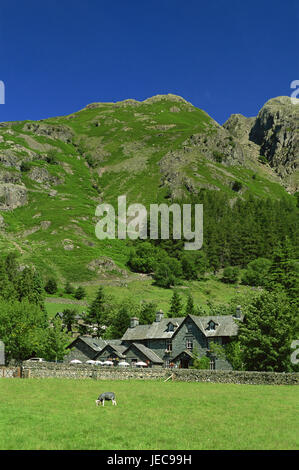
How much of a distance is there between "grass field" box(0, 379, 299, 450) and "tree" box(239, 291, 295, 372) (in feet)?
45.1

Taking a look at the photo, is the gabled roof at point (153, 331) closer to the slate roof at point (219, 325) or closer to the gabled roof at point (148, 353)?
the gabled roof at point (148, 353)

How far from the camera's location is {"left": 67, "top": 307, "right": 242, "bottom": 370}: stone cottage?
2532 inches

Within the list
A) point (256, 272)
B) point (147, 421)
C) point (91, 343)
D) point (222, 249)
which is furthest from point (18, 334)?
point (222, 249)

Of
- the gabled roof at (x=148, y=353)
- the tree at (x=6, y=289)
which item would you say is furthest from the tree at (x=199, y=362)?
the tree at (x=6, y=289)

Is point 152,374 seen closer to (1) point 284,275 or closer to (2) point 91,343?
(2) point 91,343

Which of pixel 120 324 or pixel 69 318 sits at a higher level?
pixel 69 318

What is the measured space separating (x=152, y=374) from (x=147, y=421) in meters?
28.7

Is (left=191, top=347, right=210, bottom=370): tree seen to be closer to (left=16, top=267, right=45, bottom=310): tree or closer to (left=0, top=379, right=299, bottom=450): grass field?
(left=0, top=379, right=299, bottom=450): grass field

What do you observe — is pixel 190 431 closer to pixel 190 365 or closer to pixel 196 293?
pixel 190 365

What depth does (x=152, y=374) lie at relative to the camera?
47.8 metres

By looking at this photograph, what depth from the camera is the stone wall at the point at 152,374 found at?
39750 millimetres

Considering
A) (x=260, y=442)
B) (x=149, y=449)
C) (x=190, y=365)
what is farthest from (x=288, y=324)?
(x=149, y=449)

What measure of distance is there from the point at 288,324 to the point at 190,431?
104 feet
